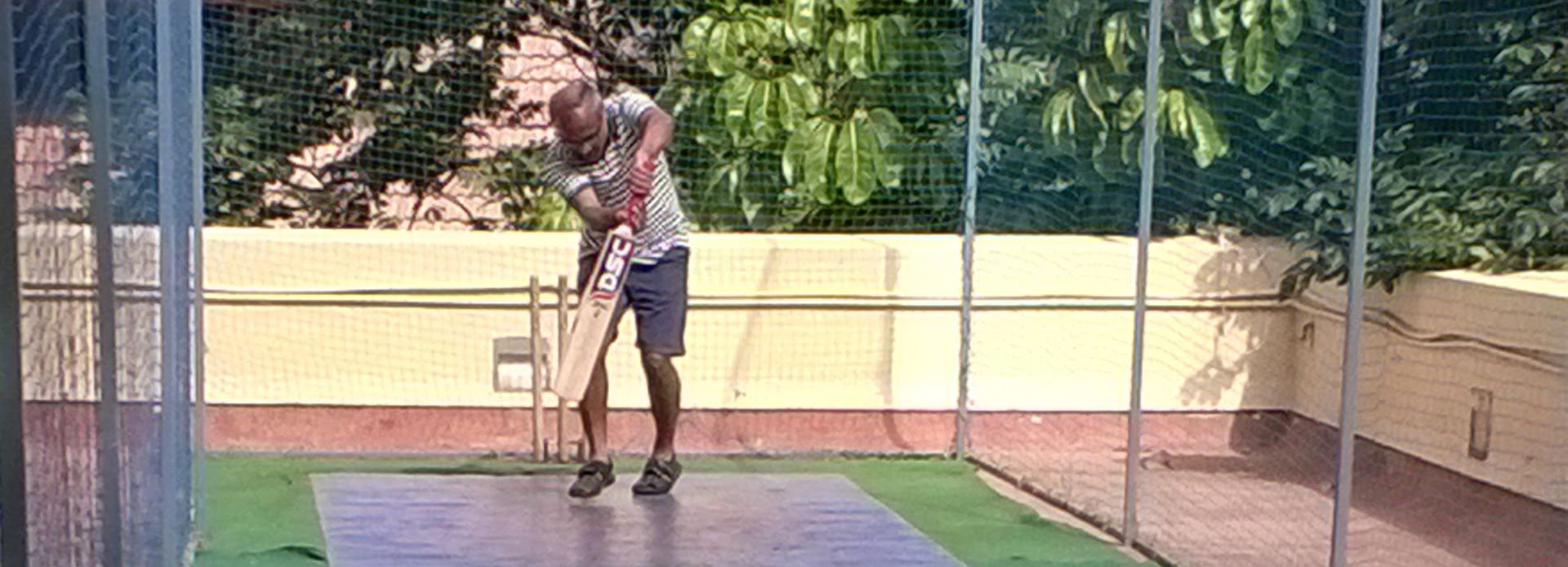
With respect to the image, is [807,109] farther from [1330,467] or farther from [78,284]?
[78,284]

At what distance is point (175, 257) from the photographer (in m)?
6.14

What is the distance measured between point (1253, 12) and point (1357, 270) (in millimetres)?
1696

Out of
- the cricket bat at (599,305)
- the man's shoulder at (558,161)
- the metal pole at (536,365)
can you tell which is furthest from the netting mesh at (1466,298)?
the metal pole at (536,365)

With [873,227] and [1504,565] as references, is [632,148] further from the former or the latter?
[1504,565]

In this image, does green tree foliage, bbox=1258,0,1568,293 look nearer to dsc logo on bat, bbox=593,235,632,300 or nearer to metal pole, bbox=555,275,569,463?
dsc logo on bat, bbox=593,235,632,300

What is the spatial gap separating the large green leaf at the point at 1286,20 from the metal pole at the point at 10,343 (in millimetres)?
5607

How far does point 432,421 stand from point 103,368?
635 centimetres

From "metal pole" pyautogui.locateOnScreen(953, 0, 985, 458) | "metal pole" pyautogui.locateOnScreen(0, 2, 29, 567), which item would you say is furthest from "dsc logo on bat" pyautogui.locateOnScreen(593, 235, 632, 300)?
"metal pole" pyautogui.locateOnScreen(0, 2, 29, 567)

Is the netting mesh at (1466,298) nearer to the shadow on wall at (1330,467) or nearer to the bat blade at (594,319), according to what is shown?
the shadow on wall at (1330,467)

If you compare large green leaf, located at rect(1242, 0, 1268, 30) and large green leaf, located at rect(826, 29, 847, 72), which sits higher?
large green leaf, located at rect(1242, 0, 1268, 30)

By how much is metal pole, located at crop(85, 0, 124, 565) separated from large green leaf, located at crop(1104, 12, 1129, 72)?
556cm

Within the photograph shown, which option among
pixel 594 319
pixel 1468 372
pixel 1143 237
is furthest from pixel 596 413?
pixel 1468 372

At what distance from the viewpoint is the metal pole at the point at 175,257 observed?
18.2 feet

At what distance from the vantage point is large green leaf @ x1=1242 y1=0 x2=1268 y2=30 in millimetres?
7418
